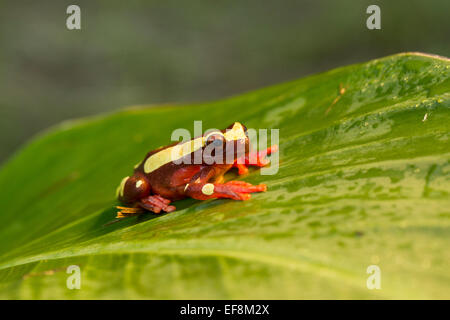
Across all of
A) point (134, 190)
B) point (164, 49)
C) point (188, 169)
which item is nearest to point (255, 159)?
point (188, 169)

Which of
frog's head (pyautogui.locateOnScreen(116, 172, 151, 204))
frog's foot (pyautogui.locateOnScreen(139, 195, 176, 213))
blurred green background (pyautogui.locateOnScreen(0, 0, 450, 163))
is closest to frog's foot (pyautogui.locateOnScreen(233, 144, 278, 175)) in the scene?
frog's foot (pyautogui.locateOnScreen(139, 195, 176, 213))

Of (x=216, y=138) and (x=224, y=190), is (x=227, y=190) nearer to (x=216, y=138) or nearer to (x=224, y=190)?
(x=224, y=190)

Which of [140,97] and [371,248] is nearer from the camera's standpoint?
[371,248]

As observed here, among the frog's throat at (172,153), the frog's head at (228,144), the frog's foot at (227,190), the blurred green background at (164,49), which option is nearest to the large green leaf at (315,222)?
the frog's foot at (227,190)

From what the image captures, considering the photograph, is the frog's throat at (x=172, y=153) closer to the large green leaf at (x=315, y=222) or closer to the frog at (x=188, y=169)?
the frog at (x=188, y=169)

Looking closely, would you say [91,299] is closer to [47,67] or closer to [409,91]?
[409,91]

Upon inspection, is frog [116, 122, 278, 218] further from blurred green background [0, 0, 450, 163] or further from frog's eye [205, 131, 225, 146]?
blurred green background [0, 0, 450, 163]
